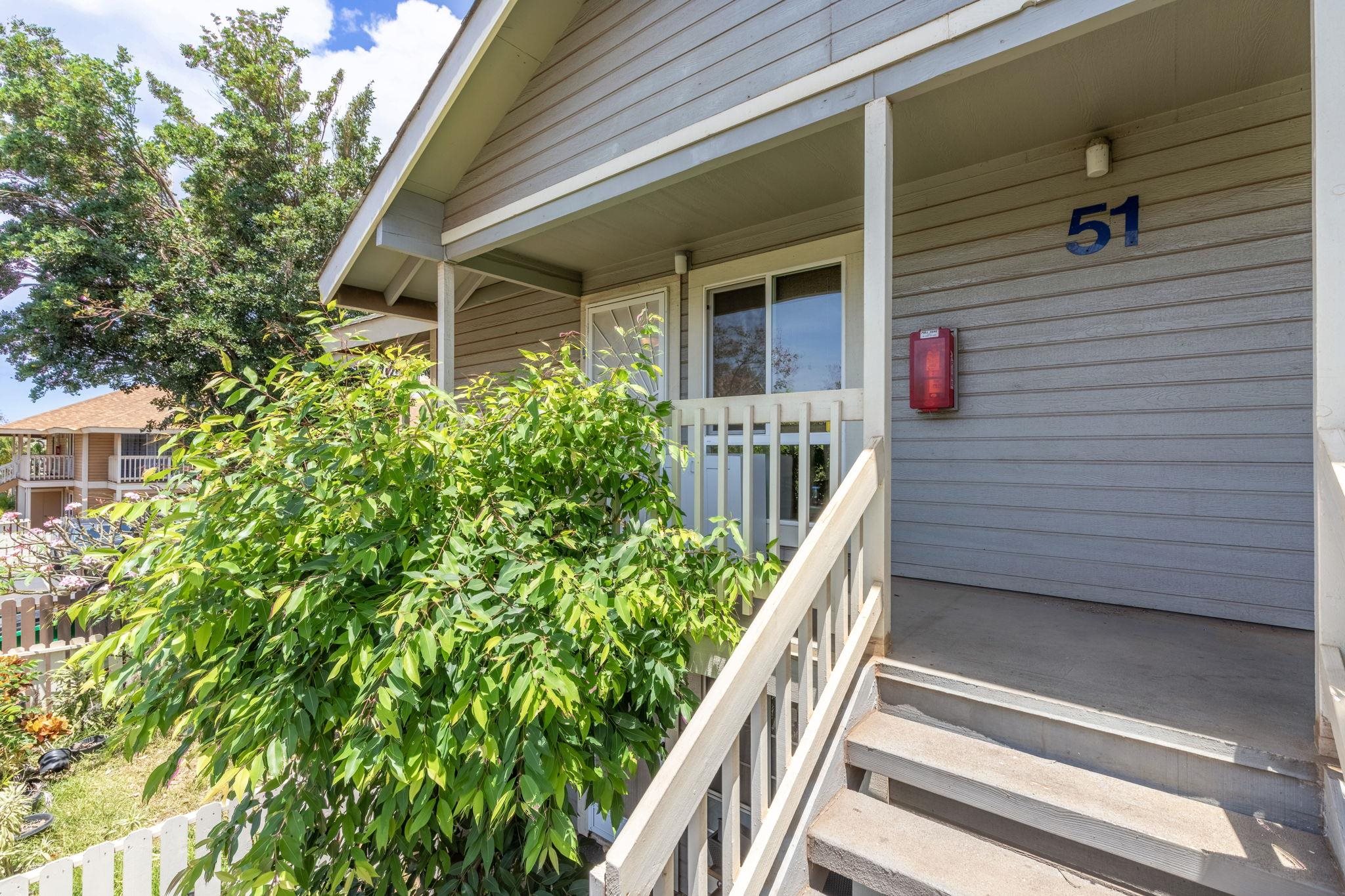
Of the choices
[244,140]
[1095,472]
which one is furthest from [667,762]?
[244,140]

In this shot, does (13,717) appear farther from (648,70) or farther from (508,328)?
(648,70)

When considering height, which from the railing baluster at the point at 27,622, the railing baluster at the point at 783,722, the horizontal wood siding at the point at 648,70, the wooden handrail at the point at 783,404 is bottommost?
the railing baluster at the point at 27,622

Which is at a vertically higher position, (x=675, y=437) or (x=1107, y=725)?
(x=675, y=437)

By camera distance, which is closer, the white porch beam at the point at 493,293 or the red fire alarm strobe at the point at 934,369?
the red fire alarm strobe at the point at 934,369

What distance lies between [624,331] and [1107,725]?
3.93 metres

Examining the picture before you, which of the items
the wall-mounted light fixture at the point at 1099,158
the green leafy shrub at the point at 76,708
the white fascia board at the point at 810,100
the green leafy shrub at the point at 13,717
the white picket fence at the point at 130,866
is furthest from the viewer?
the green leafy shrub at the point at 76,708

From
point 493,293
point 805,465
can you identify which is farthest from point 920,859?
point 493,293

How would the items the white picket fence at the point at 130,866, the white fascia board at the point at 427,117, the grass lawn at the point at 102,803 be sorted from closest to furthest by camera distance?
the white picket fence at the point at 130,866
the grass lawn at the point at 102,803
the white fascia board at the point at 427,117

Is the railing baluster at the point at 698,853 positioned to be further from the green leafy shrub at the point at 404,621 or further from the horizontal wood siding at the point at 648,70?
the horizontal wood siding at the point at 648,70

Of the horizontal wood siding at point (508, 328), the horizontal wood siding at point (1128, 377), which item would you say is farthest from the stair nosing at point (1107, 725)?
the horizontal wood siding at point (508, 328)

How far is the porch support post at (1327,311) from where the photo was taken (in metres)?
1.56

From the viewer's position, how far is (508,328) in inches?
258

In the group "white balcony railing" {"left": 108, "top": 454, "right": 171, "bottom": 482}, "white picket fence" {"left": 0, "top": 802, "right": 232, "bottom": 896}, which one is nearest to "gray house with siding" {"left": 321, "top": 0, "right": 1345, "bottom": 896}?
"white picket fence" {"left": 0, "top": 802, "right": 232, "bottom": 896}

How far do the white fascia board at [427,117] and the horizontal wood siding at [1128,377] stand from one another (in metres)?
2.86
